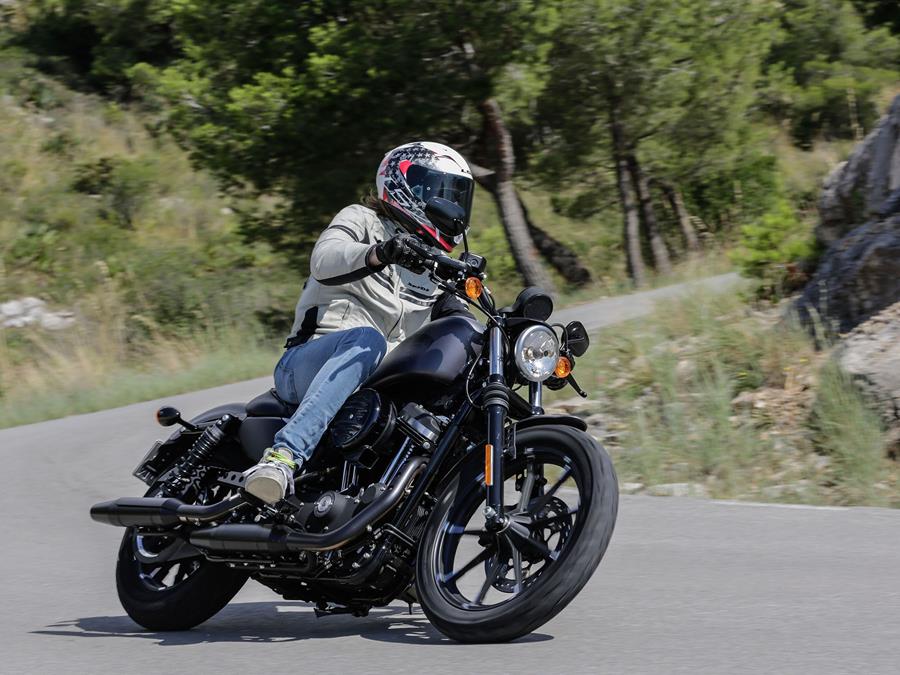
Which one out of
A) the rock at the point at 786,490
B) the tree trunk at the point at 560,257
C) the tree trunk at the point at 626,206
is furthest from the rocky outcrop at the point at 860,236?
the tree trunk at the point at 560,257

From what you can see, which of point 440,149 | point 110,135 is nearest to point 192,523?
point 440,149

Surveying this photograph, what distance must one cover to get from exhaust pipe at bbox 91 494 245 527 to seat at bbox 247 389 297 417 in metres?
Answer: 0.39

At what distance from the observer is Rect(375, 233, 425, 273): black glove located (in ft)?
13.4

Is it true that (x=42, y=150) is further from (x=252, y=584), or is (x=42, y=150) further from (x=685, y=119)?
(x=252, y=584)

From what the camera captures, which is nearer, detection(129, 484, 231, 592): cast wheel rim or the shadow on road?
the shadow on road

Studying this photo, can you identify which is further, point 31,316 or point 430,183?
point 31,316

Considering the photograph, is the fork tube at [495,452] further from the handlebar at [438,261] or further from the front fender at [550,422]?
the handlebar at [438,261]

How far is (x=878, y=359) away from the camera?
8.20 m

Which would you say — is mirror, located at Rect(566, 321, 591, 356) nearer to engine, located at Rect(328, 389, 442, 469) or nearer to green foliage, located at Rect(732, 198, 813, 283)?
engine, located at Rect(328, 389, 442, 469)

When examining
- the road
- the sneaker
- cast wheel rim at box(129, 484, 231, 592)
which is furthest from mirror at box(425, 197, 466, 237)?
cast wheel rim at box(129, 484, 231, 592)

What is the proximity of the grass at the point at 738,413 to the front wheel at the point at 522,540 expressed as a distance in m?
3.71

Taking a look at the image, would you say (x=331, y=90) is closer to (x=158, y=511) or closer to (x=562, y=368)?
(x=158, y=511)

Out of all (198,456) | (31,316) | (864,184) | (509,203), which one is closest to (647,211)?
(509,203)

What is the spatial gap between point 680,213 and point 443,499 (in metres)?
19.5
